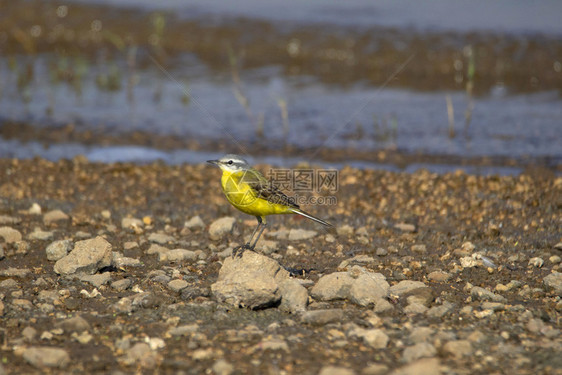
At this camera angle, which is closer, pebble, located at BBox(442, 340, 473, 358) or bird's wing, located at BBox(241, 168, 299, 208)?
pebble, located at BBox(442, 340, 473, 358)

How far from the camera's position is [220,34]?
67.5ft

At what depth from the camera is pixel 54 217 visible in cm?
795

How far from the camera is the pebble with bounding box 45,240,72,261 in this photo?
21.7 feet

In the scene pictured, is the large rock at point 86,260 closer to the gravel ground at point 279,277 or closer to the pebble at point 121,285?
the gravel ground at point 279,277

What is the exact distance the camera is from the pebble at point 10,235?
7.08 meters

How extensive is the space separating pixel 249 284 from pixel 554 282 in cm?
285

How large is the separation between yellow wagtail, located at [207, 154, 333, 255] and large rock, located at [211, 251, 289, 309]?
0.83 metres

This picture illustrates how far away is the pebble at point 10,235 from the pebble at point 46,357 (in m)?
2.91

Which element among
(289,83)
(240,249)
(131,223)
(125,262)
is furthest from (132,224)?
(289,83)

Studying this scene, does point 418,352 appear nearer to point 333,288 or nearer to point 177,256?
point 333,288

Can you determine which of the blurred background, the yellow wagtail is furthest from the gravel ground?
the blurred background

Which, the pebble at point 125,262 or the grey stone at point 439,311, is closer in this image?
the grey stone at point 439,311

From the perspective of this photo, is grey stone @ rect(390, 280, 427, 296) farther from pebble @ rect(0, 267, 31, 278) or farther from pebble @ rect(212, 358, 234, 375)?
pebble @ rect(0, 267, 31, 278)

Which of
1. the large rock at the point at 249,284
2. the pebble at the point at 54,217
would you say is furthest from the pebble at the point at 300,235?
the pebble at the point at 54,217
